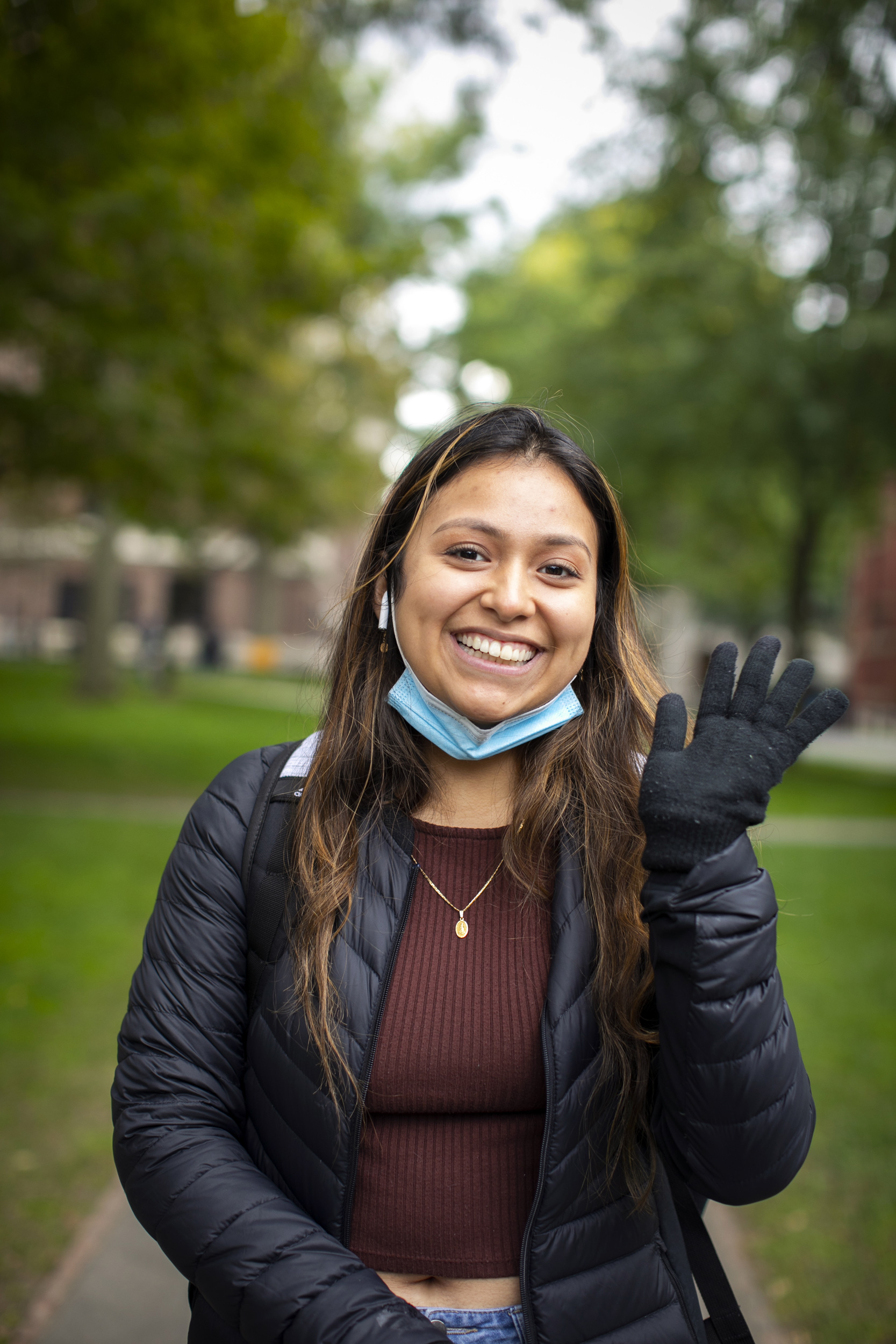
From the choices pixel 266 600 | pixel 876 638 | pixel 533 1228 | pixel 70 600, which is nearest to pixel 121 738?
pixel 533 1228

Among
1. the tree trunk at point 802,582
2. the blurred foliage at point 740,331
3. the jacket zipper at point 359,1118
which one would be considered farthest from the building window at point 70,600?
the jacket zipper at point 359,1118

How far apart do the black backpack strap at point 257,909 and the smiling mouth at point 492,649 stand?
0.47 meters

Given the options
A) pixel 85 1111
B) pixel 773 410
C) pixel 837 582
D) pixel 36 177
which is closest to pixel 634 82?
pixel 36 177

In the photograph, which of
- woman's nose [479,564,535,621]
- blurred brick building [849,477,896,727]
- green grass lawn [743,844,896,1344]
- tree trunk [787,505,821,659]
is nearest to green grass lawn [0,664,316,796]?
green grass lawn [743,844,896,1344]

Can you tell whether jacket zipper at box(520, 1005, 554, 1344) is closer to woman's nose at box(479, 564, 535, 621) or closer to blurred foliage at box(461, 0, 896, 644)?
woman's nose at box(479, 564, 535, 621)

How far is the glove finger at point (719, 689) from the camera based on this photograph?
161cm

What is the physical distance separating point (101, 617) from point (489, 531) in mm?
22384

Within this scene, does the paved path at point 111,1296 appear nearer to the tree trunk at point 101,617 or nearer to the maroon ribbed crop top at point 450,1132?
the maroon ribbed crop top at point 450,1132

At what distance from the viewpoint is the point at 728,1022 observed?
4.87 ft

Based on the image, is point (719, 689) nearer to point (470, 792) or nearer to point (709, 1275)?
point (470, 792)

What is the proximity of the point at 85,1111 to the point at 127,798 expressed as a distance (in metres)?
6.74

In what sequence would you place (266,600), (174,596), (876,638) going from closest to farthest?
(876,638)
(266,600)
(174,596)

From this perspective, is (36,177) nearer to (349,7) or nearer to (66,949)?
(349,7)

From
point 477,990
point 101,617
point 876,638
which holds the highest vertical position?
point 876,638
